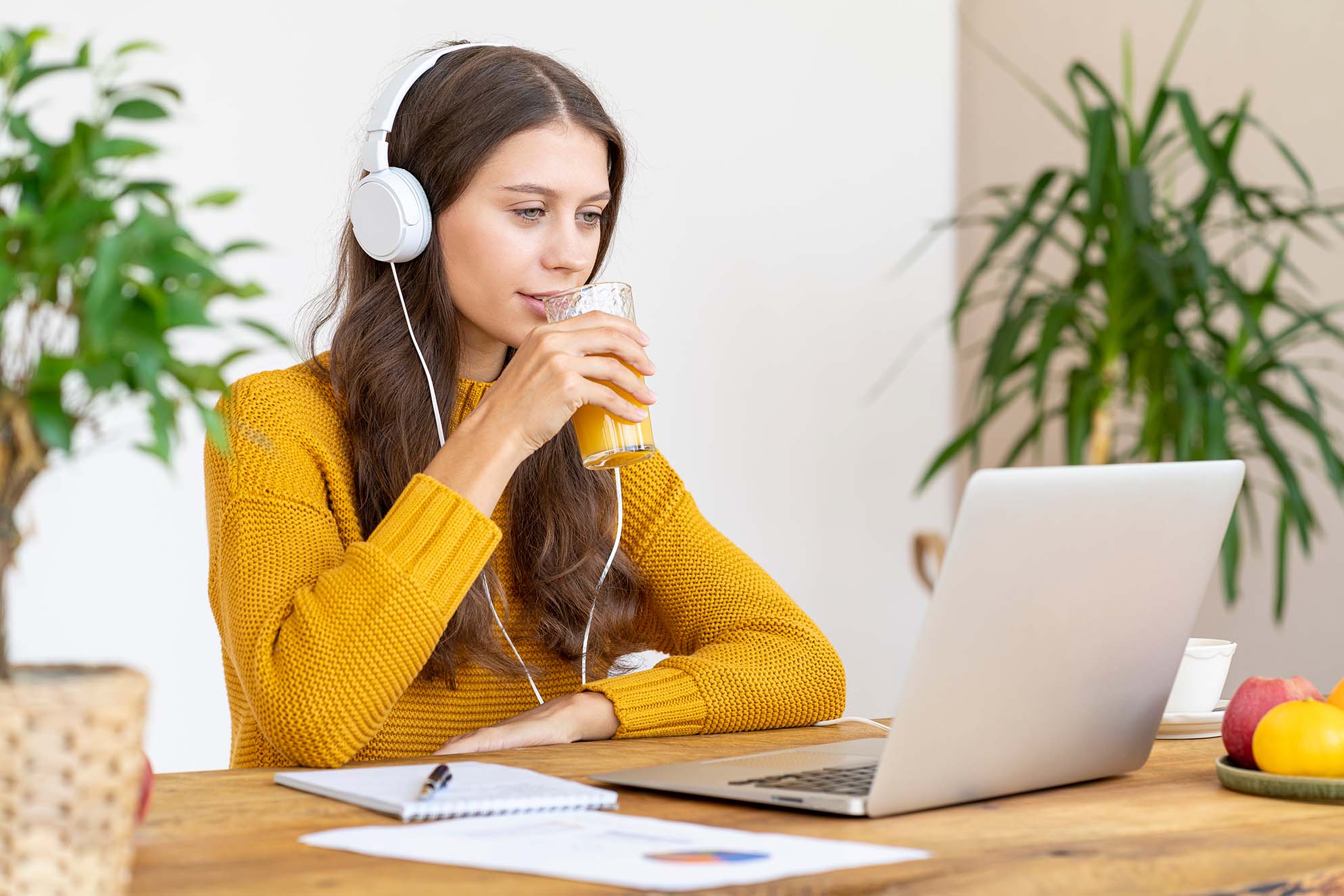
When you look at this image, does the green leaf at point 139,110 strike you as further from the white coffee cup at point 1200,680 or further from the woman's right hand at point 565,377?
the white coffee cup at point 1200,680

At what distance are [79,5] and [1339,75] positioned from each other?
2687mm

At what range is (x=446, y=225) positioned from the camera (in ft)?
5.45

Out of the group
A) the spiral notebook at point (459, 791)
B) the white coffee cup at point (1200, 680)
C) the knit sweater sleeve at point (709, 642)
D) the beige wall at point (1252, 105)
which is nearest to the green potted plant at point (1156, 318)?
the beige wall at point (1252, 105)

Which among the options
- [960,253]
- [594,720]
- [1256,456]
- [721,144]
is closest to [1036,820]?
[594,720]

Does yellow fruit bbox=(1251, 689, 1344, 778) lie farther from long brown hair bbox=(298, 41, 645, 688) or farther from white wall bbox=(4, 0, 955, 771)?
white wall bbox=(4, 0, 955, 771)

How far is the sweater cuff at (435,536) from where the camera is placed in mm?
1325

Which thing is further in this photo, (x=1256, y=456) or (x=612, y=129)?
(x=1256, y=456)

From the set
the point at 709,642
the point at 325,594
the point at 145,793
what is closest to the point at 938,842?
the point at 145,793

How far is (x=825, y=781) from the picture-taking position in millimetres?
996

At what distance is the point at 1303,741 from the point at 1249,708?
6cm

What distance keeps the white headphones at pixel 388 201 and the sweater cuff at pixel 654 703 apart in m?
0.56

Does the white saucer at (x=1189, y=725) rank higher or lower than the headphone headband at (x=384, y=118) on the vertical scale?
lower

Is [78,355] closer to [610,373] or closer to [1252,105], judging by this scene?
[610,373]

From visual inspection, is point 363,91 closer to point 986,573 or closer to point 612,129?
point 612,129
